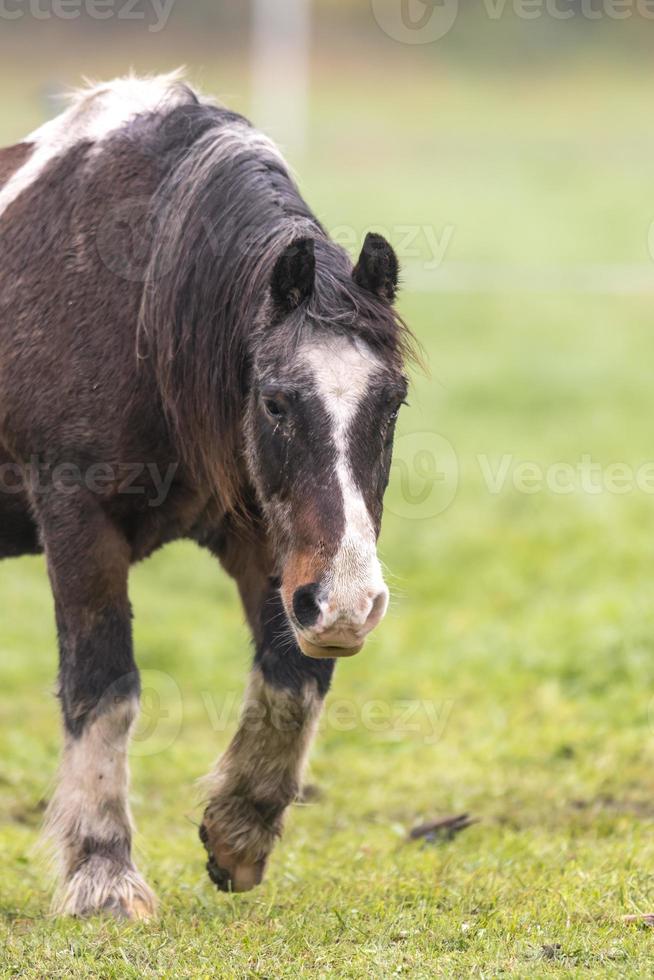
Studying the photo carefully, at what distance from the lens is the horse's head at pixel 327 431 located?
3660 mm

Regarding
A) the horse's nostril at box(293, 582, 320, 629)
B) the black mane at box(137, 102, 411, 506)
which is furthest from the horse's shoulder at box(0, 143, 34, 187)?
the horse's nostril at box(293, 582, 320, 629)

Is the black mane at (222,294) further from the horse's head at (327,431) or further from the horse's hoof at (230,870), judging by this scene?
the horse's hoof at (230,870)

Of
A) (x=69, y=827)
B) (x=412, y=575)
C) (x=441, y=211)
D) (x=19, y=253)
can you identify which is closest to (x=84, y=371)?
(x=19, y=253)

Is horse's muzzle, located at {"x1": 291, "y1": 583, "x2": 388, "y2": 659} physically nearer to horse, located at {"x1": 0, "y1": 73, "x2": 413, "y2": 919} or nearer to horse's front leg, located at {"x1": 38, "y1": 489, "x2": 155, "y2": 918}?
horse, located at {"x1": 0, "y1": 73, "x2": 413, "y2": 919}

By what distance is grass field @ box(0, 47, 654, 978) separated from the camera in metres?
3.97

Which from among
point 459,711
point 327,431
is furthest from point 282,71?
point 327,431

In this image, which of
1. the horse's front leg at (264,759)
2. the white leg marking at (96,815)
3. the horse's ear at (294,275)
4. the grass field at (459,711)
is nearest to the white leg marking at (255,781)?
the horse's front leg at (264,759)

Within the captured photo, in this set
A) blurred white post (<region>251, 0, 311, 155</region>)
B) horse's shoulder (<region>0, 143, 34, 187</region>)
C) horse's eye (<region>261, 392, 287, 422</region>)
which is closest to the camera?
horse's eye (<region>261, 392, 287, 422</region>)

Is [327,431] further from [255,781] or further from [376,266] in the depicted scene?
[255,781]

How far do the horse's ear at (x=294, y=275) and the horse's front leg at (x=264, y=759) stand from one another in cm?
105

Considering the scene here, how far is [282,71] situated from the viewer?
27.4 meters

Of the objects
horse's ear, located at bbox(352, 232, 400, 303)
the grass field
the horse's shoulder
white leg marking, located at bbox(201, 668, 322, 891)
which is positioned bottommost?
the grass field

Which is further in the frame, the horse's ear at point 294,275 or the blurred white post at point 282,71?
the blurred white post at point 282,71

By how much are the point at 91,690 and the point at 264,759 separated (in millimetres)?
622
